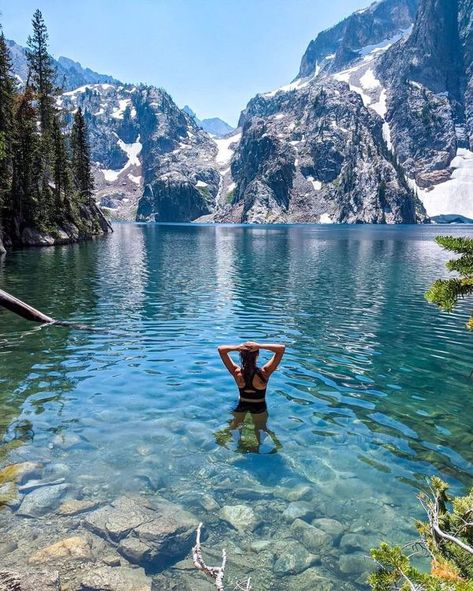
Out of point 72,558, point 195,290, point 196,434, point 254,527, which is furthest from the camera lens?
point 195,290

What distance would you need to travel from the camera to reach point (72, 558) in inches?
311

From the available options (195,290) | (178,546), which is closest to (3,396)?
(178,546)

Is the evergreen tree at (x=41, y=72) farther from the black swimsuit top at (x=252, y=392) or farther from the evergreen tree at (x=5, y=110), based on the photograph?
the black swimsuit top at (x=252, y=392)

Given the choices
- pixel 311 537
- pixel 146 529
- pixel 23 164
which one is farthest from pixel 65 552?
pixel 23 164

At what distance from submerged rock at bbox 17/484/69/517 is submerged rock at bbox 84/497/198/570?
100 centimetres

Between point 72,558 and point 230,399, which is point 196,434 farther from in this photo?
point 72,558

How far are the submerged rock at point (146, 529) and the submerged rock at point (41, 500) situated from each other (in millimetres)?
996

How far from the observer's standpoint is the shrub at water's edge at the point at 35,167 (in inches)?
2795

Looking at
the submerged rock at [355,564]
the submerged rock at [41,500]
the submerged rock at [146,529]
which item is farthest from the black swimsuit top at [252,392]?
the submerged rock at [355,564]

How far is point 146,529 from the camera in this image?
28.9 ft

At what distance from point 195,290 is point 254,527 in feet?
109

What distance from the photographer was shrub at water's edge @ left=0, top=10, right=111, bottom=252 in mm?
71000

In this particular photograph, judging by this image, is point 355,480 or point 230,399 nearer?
point 355,480

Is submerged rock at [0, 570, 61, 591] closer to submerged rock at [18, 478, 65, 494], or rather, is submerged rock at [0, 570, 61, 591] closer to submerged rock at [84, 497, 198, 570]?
submerged rock at [84, 497, 198, 570]
